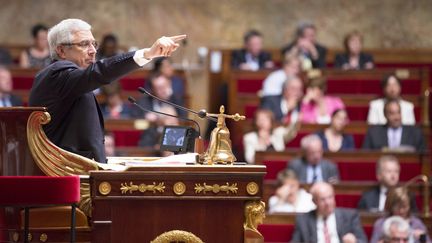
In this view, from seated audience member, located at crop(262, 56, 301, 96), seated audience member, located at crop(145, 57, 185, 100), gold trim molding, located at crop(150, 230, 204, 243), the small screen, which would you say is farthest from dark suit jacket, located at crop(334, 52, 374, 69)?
gold trim molding, located at crop(150, 230, 204, 243)

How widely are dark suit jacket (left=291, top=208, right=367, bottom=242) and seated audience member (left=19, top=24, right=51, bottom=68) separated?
417 cm

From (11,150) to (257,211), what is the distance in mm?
922

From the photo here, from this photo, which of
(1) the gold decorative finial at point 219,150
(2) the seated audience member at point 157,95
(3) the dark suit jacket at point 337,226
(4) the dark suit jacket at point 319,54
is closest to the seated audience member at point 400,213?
(3) the dark suit jacket at point 337,226

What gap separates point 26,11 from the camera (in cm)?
1216

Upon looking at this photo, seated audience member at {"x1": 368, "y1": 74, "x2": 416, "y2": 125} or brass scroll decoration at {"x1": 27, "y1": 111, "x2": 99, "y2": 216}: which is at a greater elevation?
seated audience member at {"x1": 368, "y1": 74, "x2": 416, "y2": 125}

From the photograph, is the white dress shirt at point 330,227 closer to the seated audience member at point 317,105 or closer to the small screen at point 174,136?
the seated audience member at point 317,105

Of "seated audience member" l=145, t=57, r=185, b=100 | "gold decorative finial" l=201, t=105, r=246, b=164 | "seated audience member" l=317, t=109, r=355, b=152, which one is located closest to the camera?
"gold decorative finial" l=201, t=105, r=246, b=164

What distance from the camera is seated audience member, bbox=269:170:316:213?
8.02 meters

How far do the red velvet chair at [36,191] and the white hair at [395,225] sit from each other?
11.4 ft

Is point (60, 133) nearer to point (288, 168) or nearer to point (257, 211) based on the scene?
point (257, 211)

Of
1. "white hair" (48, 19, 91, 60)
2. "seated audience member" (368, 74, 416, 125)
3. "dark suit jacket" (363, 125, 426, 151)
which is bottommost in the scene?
"dark suit jacket" (363, 125, 426, 151)

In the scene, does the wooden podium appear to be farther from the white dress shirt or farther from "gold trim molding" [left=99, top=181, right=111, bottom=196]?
the white dress shirt

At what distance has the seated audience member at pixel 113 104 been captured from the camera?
9734mm

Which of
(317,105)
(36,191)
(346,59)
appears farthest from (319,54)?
(36,191)
